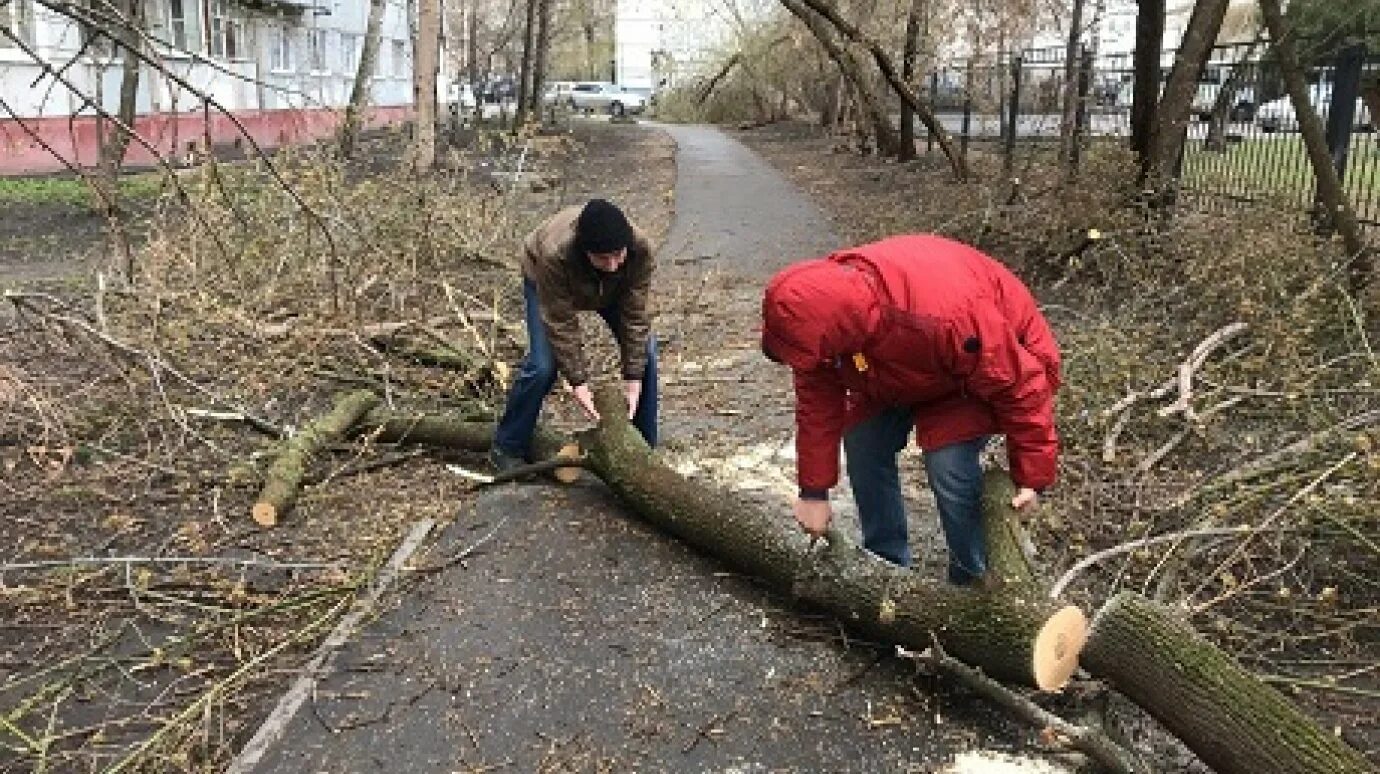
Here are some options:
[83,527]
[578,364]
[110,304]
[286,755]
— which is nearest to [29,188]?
[110,304]

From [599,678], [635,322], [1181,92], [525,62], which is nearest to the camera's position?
[599,678]

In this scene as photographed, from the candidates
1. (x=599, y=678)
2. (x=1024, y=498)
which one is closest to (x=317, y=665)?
(x=599, y=678)

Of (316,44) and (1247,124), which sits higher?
(316,44)

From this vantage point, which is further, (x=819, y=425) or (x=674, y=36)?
(x=674, y=36)

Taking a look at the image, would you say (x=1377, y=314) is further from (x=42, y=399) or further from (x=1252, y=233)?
(x=42, y=399)

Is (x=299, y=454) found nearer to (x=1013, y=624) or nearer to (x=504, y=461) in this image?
(x=504, y=461)

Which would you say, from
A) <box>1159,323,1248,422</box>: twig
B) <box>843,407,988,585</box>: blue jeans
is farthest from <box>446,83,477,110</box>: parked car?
<box>843,407,988,585</box>: blue jeans

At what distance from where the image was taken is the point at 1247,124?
9.00 metres

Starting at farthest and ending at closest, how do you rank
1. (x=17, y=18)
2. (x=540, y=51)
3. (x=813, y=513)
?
(x=540, y=51) < (x=17, y=18) < (x=813, y=513)

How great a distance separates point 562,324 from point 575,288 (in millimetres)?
152

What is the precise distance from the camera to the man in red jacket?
119 inches

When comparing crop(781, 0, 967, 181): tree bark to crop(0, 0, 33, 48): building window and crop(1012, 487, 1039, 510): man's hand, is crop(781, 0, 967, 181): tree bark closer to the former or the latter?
crop(0, 0, 33, 48): building window

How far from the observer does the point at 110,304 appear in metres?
7.17

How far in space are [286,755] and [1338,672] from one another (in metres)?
2.96
